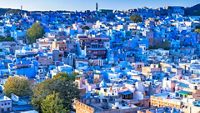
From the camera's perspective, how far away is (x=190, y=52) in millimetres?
28688

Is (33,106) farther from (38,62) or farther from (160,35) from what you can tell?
(160,35)

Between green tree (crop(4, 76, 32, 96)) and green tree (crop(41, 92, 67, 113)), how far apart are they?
2.34m

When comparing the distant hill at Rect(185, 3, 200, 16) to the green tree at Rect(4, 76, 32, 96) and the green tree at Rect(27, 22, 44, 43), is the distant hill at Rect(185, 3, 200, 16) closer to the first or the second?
the green tree at Rect(27, 22, 44, 43)

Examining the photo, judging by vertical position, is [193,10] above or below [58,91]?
above

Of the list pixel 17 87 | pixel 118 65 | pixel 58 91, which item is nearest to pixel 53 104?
pixel 58 91

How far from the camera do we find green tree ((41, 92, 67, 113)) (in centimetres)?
1340

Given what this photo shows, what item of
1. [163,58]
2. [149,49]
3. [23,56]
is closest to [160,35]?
[149,49]

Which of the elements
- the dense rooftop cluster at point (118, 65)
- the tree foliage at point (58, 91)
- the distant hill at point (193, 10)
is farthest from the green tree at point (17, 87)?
the distant hill at point (193, 10)

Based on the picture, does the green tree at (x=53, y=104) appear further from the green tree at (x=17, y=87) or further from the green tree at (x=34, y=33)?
the green tree at (x=34, y=33)

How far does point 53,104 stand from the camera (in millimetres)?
13406

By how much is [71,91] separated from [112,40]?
15.5 metres

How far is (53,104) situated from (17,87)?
3044mm

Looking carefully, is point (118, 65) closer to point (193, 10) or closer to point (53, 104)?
point (53, 104)

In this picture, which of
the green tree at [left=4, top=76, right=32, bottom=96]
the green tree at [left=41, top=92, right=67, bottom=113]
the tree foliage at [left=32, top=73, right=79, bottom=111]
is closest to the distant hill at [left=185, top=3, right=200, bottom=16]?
the green tree at [left=4, top=76, right=32, bottom=96]
